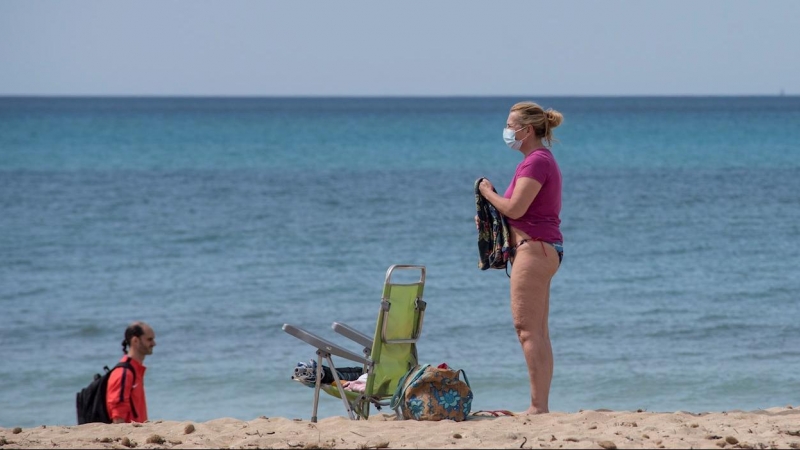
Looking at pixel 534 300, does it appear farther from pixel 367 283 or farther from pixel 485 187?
pixel 367 283

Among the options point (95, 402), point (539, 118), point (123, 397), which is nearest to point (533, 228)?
point (539, 118)

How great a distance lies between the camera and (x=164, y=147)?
4416 cm

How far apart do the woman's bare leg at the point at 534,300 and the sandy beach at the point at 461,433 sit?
26 centimetres

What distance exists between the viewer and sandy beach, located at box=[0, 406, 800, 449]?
178 inches

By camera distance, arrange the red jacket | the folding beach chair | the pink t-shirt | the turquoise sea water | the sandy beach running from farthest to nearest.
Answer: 1. the turquoise sea water
2. the red jacket
3. the folding beach chair
4. the pink t-shirt
5. the sandy beach

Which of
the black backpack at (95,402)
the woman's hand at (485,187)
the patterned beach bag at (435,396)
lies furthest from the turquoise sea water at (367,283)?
the woman's hand at (485,187)

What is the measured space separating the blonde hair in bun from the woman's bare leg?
54 cm

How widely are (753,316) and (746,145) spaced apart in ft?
109

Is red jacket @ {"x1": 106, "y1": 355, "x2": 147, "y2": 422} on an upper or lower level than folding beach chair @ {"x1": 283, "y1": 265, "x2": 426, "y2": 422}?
lower

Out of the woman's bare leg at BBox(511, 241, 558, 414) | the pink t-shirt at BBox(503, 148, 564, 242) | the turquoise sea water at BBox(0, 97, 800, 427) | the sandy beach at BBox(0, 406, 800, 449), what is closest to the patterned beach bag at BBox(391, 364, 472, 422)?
the sandy beach at BBox(0, 406, 800, 449)

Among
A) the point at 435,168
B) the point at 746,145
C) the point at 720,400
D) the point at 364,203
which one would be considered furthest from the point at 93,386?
the point at 746,145

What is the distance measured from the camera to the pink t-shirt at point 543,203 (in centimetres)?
512

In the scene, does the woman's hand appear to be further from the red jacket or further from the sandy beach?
the red jacket

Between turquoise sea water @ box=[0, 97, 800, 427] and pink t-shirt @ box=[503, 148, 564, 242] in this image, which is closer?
pink t-shirt @ box=[503, 148, 564, 242]
